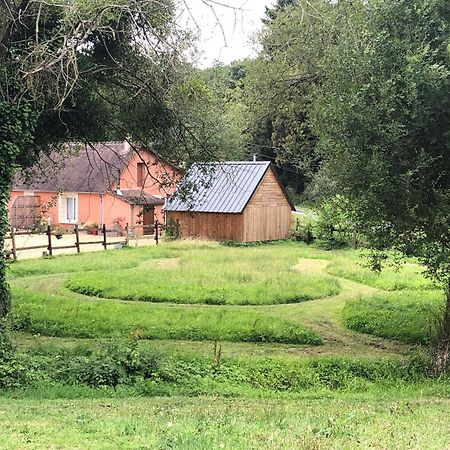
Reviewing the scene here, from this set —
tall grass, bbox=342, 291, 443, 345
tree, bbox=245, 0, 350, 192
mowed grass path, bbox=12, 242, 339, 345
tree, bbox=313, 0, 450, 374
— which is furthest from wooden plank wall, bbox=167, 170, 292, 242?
tree, bbox=313, 0, 450, 374

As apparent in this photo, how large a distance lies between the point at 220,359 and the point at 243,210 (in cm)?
2302

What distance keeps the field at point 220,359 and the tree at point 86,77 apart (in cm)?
295

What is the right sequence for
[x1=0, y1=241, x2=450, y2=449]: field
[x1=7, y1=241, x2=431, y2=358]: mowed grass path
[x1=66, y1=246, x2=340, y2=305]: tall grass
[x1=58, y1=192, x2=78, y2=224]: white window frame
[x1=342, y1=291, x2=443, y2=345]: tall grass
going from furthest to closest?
[x1=58, y1=192, x2=78, y2=224]: white window frame < [x1=66, y1=246, x2=340, y2=305]: tall grass < [x1=342, y1=291, x2=443, y2=345]: tall grass < [x1=7, y1=241, x2=431, y2=358]: mowed grass path < [x1=0, y1=241, x2=450, y2=449]: field

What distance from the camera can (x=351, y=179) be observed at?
10.3 m

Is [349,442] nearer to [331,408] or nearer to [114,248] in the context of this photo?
[331,408]

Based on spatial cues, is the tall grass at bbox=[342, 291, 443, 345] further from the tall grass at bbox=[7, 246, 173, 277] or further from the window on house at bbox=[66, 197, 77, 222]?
the window on house at bbox=[66, 197, 77, 222]

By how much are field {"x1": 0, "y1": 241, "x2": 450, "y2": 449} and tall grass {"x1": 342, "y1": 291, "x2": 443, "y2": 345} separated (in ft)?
0.14

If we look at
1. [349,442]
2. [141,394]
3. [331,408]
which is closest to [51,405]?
[141,394]

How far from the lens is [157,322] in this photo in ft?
46.2

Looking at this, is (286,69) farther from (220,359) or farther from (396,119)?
(220,359)

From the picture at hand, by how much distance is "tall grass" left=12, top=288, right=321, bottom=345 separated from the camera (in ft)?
43.6

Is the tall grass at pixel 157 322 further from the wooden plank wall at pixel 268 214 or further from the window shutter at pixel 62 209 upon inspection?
the window shutter at pixel 62 209

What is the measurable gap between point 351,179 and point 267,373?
144 inches

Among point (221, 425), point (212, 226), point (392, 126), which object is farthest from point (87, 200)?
point (221, 425)
